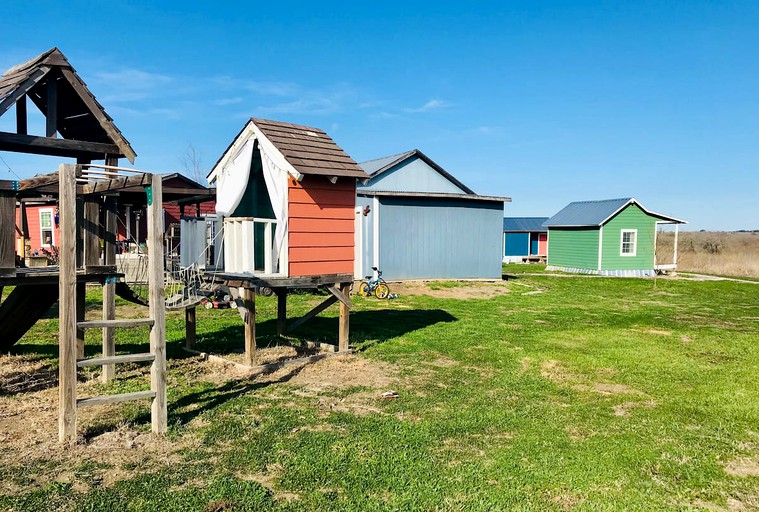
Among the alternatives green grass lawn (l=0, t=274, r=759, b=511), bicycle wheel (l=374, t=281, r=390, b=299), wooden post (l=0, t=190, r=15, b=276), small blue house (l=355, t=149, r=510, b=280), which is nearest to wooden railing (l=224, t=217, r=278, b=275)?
green grass lawn (l=0, t=274, r=759, b=511)

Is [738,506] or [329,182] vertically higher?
[329,182]

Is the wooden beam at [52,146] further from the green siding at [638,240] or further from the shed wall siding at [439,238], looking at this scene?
the green siding at [638,240]

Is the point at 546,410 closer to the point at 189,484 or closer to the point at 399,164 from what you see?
the point at 189,484

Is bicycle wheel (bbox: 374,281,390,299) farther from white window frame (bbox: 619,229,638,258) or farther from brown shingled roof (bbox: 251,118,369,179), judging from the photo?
white window frame (bbox: 619,229,638,258)

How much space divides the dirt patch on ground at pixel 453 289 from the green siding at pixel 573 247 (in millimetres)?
10840

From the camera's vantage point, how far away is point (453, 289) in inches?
853

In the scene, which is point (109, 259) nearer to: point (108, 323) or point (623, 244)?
point (108, 323)

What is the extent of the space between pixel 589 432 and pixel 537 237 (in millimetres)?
41304

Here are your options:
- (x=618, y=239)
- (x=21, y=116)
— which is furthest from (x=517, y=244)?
(x=21, y=116)

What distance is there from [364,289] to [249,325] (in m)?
10.6

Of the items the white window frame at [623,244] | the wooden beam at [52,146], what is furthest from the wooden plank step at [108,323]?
the white window frame at [623,244]

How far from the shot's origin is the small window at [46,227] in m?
25.3

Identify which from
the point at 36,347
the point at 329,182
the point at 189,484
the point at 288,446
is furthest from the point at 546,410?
the point at 36,347

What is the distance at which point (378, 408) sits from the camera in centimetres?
729
